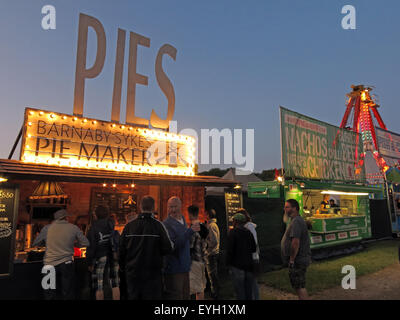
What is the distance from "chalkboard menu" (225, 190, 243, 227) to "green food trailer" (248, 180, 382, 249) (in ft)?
7.16

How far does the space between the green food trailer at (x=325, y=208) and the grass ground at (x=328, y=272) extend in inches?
32.3

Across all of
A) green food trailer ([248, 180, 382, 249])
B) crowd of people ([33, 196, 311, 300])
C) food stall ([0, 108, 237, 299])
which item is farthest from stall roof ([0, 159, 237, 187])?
green food trailer ([248, 180, 382, 249])

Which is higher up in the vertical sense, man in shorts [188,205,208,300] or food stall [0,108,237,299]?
Answer: food stall [0,108,237,299]

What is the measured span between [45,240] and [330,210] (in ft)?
37.3

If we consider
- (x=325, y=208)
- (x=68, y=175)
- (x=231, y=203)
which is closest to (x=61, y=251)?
(x=68, y=175)

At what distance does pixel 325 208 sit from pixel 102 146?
995cm

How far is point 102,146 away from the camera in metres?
8.62

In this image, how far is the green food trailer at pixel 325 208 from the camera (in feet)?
35.0

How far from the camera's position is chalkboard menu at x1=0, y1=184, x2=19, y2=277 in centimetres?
543

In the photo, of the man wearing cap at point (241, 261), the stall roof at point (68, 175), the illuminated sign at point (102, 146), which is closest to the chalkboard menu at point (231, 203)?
the stall roof at point (68, 175)

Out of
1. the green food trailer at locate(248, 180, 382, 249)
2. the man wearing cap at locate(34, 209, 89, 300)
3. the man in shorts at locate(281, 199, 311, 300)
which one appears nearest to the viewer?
the man wearing cap at locate(34, 209, 89, 300)

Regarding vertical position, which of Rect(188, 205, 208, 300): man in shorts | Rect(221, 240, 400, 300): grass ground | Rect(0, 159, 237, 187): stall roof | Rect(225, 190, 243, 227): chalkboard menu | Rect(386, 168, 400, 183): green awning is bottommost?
Rect(221, 240, 400, 300): grass ground

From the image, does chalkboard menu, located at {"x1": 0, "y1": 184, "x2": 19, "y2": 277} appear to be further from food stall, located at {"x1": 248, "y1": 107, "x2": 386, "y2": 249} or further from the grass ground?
food stall, located at {"x1": 248, "y1": 107, "x2": 386, "y2": 249}
